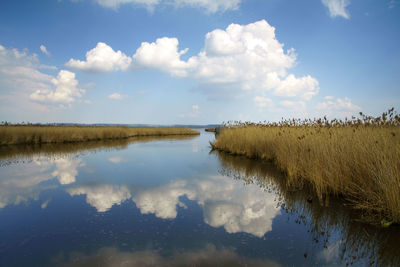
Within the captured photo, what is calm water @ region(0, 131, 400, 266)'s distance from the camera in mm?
2674

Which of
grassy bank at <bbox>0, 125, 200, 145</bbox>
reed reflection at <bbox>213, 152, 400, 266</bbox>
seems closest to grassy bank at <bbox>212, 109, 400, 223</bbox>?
reed reflection at <bbox>213, 152, 400, 266</bbox>

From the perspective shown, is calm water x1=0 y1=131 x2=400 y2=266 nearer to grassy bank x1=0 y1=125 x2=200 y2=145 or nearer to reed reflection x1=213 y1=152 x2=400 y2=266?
reed reflection x1=213 y1=152 x2=400 y2=266

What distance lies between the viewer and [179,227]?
11.5 feet

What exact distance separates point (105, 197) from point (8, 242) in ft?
6.62

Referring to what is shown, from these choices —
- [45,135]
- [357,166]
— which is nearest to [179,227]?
[357,166]

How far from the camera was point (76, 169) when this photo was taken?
7.98m

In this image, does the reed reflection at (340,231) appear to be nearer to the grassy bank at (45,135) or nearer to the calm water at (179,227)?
the calm water at (179,227)

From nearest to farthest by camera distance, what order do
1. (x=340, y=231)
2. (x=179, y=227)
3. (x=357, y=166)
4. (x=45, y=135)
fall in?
(x=340, y=231)
(x=179, y=227)
(x=357, y=166)
(x=45, y=135)

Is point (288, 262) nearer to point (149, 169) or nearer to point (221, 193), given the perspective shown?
Result: point (221, 193)

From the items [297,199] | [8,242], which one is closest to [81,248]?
[8,242]

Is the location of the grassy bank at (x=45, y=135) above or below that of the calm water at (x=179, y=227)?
above

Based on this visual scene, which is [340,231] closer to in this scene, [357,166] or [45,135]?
[357,166]

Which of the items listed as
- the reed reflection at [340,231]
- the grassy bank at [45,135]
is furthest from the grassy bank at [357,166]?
the grassy bank at [45,135]

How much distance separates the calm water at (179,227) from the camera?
2.67 m
